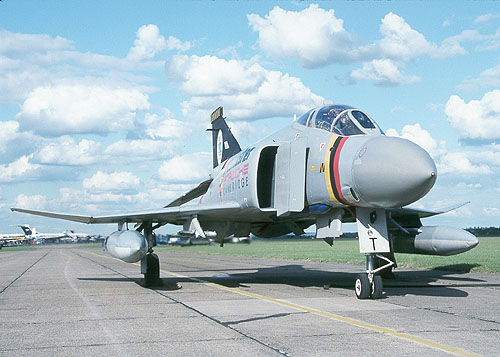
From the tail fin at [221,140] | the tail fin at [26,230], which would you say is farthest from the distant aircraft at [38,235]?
the tail fin at [221,140]

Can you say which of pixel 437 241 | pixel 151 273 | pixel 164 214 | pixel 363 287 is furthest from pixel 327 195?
pixel 151 273

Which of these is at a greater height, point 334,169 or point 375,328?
point 334,169

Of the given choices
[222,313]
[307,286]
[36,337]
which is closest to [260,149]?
[307,286]

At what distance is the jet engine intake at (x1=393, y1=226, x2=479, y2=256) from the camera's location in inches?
442

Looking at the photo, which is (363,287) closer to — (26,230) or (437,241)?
(437,241)

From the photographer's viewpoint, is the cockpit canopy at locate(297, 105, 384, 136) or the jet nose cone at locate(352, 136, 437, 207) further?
the cockpit canopy at locate(297, 105, 384, 136)

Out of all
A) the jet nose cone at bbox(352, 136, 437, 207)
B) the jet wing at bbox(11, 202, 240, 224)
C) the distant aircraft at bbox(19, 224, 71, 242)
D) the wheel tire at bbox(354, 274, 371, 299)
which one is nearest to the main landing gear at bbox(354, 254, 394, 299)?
the wheel tire at bbox(354, 274, 371, 299)

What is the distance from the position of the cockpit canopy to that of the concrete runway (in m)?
3.05

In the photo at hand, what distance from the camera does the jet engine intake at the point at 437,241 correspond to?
1123 centimetres

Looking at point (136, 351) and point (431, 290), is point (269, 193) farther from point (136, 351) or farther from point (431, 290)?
point (136, 351)

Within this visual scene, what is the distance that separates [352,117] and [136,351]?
20.9ft

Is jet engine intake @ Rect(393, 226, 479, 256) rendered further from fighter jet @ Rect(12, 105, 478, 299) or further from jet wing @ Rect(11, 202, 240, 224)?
jet wing @ Rect(11, 202, 240, 224)

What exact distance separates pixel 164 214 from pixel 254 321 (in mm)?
6298

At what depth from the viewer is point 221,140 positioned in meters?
18.2
